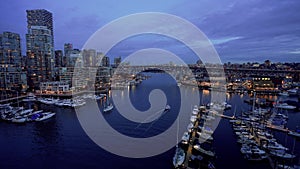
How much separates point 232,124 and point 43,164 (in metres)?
5.12

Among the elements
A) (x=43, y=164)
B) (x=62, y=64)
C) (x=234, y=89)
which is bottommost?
(x=43, y=164)

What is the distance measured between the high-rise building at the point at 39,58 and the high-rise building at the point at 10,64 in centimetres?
106

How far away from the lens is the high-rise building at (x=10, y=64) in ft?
36.4

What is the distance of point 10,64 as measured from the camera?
40.7 feet

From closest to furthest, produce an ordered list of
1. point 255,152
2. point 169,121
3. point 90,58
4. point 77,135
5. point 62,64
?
point 255,152
point 77,135
point 169,121
point 62,64
point 90,58

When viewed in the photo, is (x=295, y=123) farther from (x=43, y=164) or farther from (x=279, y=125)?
(x=43, y=164)

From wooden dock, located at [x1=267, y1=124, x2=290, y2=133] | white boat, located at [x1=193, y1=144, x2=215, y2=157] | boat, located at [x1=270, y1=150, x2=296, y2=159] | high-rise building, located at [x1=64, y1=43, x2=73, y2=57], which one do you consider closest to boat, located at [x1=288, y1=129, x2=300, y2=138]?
wooden dock, located at [x1=267, y1=124, x2=290, y2=133]

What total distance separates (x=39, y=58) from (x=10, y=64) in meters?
2.96

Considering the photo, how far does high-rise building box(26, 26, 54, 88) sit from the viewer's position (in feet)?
46.8

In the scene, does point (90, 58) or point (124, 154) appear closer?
point (124, 154)

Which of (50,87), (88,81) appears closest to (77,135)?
(50,87)

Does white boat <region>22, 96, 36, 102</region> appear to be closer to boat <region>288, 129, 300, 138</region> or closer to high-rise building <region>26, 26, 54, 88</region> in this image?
high-rise building <region>26, 26, 54, 88</region>

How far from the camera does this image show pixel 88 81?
13758mm

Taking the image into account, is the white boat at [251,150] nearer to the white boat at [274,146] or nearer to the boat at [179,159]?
the white boat at [274,146]
